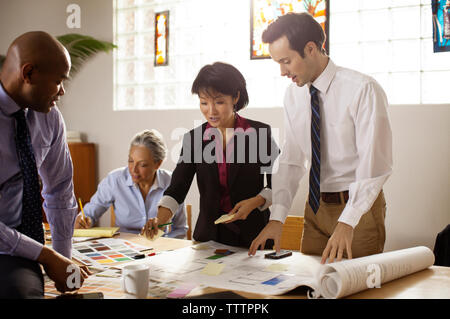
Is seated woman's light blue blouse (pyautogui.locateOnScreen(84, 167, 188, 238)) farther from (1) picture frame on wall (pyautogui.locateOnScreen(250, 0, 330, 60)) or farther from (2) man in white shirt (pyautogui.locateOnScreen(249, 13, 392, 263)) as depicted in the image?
(1) picture frame on wall (pyautogui.locateOnScreen(250, 0, 330, 60))

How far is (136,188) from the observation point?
8.97 feet

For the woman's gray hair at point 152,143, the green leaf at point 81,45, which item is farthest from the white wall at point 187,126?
the woman's gray hair at point 152,143

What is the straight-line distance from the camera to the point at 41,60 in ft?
3.86

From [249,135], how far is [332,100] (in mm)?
385

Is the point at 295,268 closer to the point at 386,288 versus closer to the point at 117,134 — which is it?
the point at 386,288

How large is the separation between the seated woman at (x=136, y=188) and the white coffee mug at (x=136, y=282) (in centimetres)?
146

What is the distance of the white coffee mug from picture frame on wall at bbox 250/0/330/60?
2.62m

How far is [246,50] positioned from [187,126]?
0.81 m

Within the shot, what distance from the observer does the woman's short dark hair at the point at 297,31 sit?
67.7 inches

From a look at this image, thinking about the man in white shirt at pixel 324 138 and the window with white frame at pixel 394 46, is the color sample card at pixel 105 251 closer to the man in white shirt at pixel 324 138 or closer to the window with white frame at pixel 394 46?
the man in white shirt at pixel 324 138

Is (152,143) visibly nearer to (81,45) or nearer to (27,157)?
(27,157)

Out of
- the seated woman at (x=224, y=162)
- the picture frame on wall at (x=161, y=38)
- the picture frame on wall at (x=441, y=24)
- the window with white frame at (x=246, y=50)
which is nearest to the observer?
the seated woman at (x=224, y=162)
